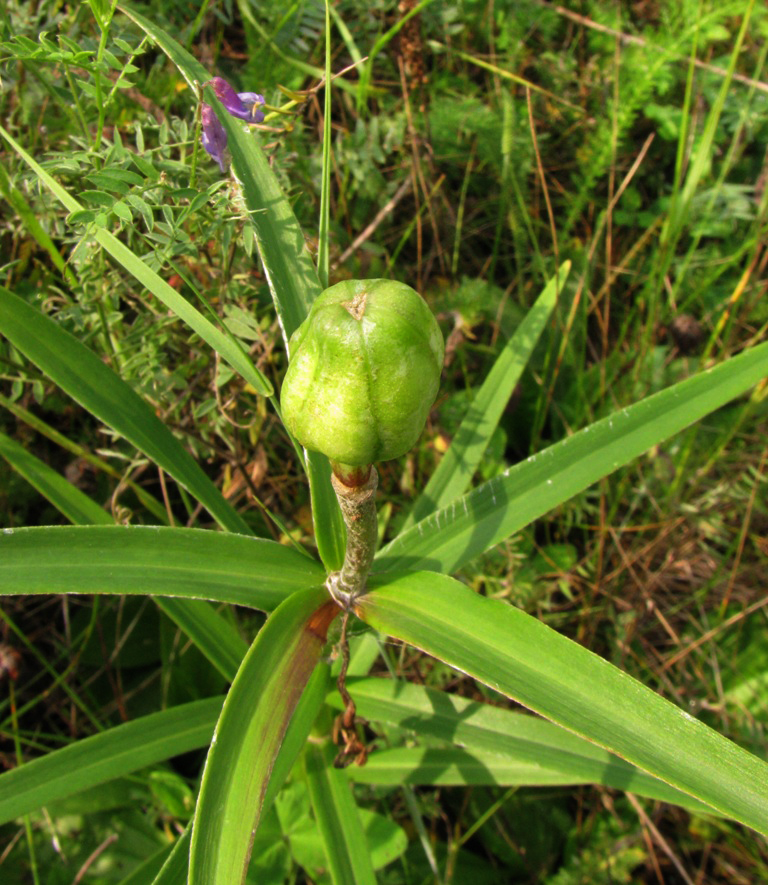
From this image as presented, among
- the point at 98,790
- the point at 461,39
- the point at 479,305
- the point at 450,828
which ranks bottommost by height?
the point at 450,828

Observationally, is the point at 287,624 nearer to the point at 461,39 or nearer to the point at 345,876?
the point at 345,876

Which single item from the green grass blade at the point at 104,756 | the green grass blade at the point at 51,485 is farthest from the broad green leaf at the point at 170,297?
the green grass blade at the point at 104,756

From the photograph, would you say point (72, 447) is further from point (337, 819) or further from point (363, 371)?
point (363, 371)

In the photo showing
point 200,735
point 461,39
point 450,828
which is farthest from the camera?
point 461,39

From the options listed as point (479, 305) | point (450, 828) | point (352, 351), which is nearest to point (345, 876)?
point (450, 828)

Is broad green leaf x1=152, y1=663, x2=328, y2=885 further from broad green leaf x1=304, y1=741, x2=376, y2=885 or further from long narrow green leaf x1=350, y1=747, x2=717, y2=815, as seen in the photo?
long narrow green leaf x1=350, y1=747, x2=717, y2=815

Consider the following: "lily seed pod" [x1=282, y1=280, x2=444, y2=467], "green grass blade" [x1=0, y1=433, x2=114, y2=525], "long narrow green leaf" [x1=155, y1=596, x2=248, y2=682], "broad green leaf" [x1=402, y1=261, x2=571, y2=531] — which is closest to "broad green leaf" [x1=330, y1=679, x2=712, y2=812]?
"long narrow green leaf" [x1=155, y1=596, x2=248, y2=682]
